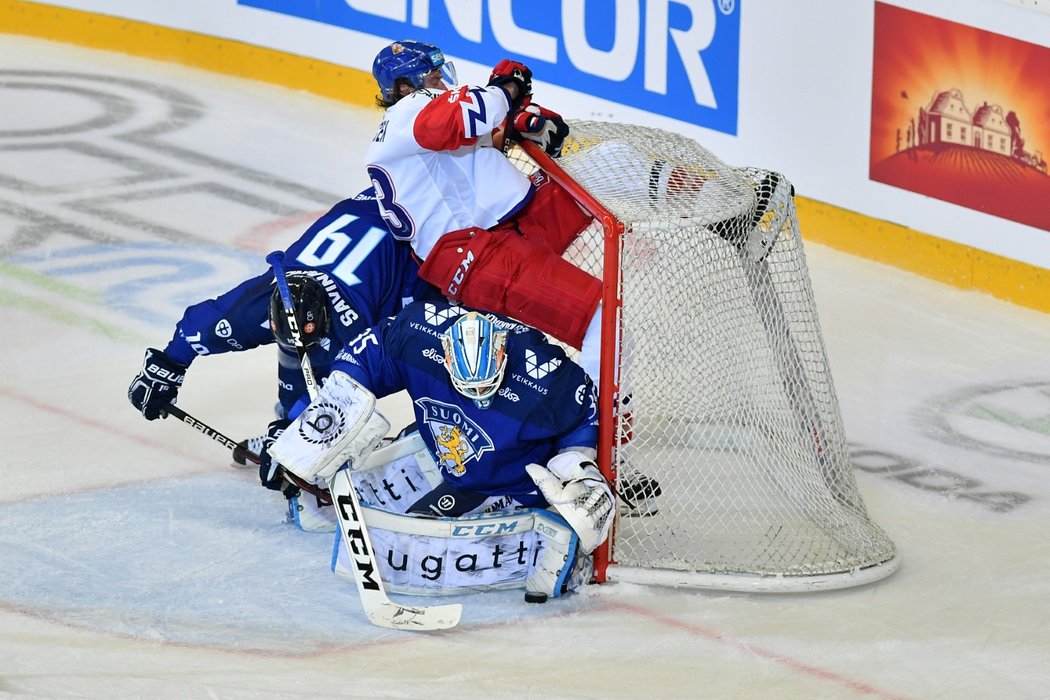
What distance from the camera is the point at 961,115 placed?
5.82 metres

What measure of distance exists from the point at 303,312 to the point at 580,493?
975 millimetres

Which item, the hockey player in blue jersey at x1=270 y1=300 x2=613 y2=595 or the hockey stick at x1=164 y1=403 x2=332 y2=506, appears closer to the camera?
the hockey player in blue jersey at x1=270 y1=300 x2=613 y2=595

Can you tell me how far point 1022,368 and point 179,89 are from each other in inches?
182

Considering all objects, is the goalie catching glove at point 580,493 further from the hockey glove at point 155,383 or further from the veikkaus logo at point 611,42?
the veikkaus logo at point 611,42

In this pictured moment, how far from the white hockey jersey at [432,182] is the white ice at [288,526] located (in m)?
0.88

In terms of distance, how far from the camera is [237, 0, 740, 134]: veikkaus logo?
6523 mm

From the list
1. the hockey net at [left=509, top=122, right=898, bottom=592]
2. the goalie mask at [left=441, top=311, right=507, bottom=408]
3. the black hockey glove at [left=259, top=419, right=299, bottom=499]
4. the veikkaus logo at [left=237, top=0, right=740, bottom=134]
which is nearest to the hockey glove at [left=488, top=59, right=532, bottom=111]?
the hockey net at [left=509, top=122, right=898, bottom=592]

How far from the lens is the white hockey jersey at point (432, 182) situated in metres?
4.30

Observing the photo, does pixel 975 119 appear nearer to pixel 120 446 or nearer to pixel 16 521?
pixel 120 446

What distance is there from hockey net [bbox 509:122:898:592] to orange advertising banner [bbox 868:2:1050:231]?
70.9 inches

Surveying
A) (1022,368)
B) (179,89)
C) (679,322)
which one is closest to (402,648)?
(679,322)

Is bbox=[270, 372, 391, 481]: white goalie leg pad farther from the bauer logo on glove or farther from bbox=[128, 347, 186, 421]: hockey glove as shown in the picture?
bbox=[128, 347, 186, 421]: hockey glove

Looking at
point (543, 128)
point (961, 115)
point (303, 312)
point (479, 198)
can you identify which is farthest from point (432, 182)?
point (961, 115)

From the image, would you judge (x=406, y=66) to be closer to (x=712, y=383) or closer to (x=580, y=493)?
(x=712, y=383)
